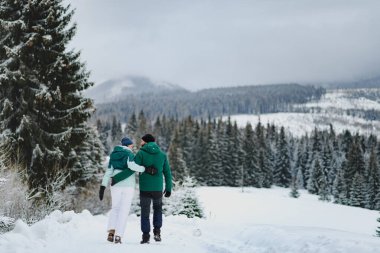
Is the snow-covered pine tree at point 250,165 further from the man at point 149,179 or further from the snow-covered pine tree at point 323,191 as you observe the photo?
the man at point 149,179

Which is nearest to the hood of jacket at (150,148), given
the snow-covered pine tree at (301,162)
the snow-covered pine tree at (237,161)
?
the snow-covered pine tree at (237,161)

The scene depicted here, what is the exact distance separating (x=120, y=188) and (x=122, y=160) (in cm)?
53

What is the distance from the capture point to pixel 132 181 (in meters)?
9.10

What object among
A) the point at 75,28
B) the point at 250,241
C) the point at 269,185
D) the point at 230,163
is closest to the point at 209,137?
the point at 230,163

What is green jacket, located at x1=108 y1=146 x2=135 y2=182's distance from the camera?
352 inches

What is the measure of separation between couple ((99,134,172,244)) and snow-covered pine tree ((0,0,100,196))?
7208mm

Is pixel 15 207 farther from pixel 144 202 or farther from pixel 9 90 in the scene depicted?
pixel 9 90

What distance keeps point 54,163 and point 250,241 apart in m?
8.88

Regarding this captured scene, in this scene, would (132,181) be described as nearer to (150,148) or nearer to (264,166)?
(150,148)

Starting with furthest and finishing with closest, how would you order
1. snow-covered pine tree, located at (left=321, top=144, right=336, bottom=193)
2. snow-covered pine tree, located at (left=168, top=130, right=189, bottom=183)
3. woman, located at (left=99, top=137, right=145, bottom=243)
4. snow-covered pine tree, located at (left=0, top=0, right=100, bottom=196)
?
snow-covered pine tree, located at (left=321, top=144, right=336, bottom=193), snow-covered pine tree, located at (left=168, top=130, right=189, bottom=183), snow-covered pine tree, located at (left=0, top=0, right=100, bottom=196), woman, located at (left=99, top=137, right=145, bottom=243)

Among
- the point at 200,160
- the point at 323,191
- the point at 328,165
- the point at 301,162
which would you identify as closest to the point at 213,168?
the point at 200,160

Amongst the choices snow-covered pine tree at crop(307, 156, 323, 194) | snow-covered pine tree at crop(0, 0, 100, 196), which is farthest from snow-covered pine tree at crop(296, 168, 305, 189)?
snow-covered pine tree at crop(0, 0, 100, 196)

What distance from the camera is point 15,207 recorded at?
34.2 ft

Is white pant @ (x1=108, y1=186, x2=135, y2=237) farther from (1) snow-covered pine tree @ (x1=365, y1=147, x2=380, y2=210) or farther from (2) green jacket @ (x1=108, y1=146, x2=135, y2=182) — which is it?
(1) snow-covered pine tree @ (x1=365, y1=147, x2=380, y2=210)
